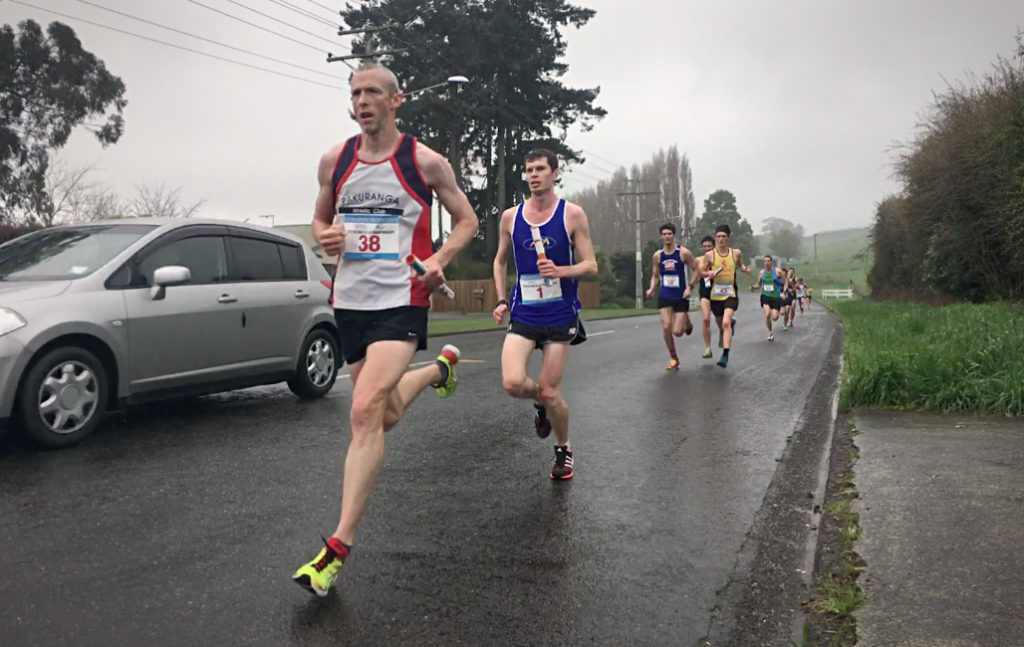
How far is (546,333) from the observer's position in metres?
5.60

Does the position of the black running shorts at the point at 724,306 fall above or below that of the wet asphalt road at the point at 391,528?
above

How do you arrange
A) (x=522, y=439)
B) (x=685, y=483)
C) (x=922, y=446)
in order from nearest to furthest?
1. (x=685, y=483)
2. (x=922, y=446)
3. (x=522, y=439)

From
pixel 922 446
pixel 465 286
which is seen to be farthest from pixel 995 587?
pixel 465 286

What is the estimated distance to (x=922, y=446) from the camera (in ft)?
19.6

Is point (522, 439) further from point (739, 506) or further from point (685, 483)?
point (739, 506)

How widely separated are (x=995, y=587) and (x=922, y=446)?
2827 mm

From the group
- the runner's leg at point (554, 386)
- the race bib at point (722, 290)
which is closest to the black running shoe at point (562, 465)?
the runner's leg at point (554, 386)

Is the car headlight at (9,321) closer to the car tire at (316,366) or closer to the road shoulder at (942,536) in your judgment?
the car tire at (316,366)

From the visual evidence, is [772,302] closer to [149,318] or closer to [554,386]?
[554,386]

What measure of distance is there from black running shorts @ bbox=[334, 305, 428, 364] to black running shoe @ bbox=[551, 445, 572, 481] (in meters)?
1.85

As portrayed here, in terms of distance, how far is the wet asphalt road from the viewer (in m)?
3.19

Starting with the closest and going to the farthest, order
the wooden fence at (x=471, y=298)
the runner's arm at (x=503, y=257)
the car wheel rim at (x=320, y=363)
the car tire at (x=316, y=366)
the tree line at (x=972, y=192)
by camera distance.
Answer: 1. the runner's arm at (x=503, y=257)
2. the car tire at (x=316, y=366)
3. the car wheel rim at (x=320, y=363)
4. the tree line at (x=972, y=192)
5. the wooden fence at (x=471, y=298)

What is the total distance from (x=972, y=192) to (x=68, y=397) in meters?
20.5

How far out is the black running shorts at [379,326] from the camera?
12.7 ft
